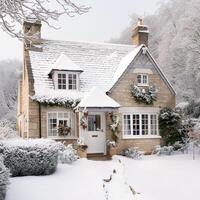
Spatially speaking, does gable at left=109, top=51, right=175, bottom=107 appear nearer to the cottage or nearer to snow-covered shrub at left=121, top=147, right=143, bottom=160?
the cottage

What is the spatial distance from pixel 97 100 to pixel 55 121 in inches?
121

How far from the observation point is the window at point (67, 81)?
927 inches

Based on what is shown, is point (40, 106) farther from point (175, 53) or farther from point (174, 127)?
point (175, 53)

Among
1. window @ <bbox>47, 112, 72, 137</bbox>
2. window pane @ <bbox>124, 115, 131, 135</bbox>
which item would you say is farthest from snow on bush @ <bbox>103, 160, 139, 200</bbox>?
window pane @ <bbox>124, 115, 131, 135</bbox>

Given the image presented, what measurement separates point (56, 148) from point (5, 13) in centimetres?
964

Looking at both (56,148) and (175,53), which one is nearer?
(56,148)

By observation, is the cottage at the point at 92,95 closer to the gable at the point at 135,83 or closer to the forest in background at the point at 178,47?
the gable at the point at 135,83

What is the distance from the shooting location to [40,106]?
2248 cm

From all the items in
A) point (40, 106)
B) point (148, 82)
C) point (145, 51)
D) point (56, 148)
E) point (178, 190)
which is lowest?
point (178, 190)

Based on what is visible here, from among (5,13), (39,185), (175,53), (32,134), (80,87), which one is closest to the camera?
(5,13)

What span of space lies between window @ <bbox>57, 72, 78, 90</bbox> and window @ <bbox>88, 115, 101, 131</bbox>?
7.65 ft

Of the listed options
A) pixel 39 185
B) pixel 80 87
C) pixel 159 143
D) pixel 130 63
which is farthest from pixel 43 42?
pixel 39 185

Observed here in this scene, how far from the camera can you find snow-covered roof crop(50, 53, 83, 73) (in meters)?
23.1

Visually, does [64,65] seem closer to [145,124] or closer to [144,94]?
[144,94]
